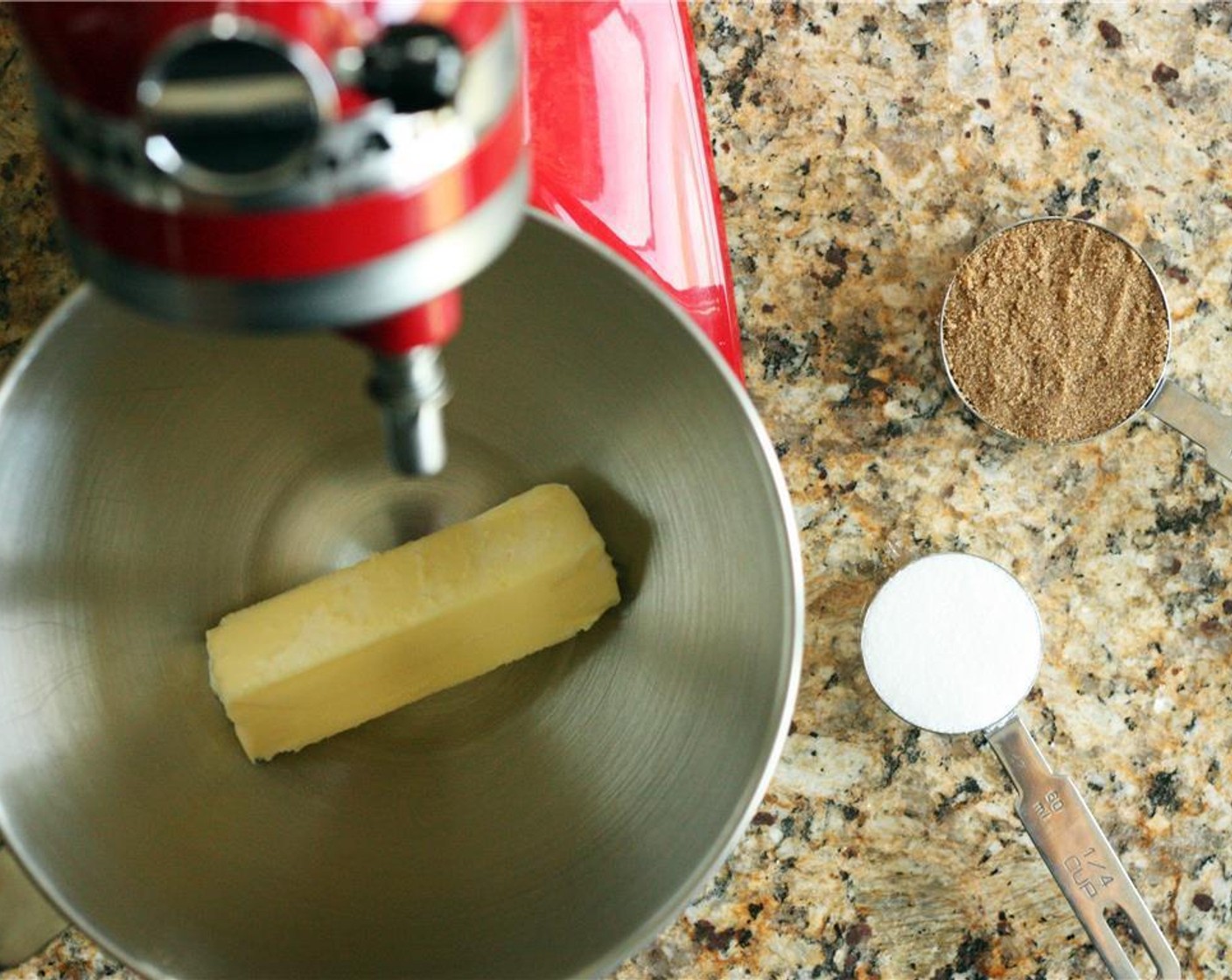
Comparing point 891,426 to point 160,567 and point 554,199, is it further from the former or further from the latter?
point 160,567

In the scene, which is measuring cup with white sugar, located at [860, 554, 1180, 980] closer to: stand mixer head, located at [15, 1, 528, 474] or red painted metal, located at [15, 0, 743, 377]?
red painted metal, located at [15, 0, 743, 377]

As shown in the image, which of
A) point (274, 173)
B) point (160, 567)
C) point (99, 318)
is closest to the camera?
point (274, 173)

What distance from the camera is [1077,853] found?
910mm

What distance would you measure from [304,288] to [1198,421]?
72 centimetres

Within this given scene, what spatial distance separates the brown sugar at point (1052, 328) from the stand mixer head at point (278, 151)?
55 cm

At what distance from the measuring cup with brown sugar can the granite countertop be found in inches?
1.2

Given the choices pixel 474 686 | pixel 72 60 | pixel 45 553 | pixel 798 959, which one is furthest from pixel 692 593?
pixel 72 60

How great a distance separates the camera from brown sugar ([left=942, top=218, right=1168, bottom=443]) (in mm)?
933

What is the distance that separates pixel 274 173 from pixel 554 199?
0.42m

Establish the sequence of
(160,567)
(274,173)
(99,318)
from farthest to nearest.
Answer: (160,567) → (99,318) → (274,173)

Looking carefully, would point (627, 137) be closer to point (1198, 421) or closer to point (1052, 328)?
point (1052, 328)

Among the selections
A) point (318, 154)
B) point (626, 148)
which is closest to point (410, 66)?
point (318, 154)

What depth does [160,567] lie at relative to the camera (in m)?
0.88

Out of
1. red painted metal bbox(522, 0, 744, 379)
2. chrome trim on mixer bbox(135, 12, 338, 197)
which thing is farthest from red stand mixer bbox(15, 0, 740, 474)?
red painted metal bbox(522, 0, 744, 379)
